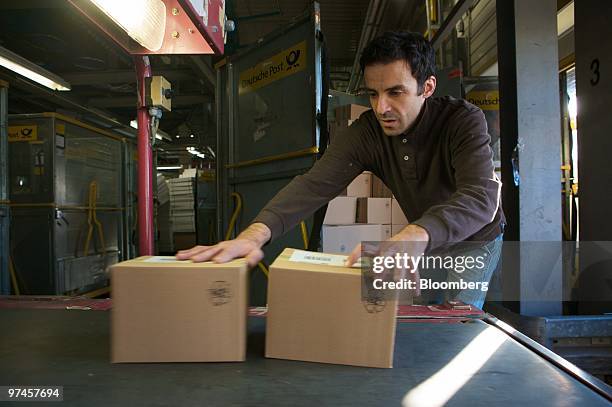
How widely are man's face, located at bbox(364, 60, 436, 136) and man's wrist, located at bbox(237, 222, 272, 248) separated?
559 millimetres

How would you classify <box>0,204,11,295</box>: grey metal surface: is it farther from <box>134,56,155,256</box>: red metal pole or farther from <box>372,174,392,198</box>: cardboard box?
<box>372,174,392,198</box>: cardboard box

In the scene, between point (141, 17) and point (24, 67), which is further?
point (24, 67)

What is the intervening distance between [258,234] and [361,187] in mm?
2676

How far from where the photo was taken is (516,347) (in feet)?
3.38

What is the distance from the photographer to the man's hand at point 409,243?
955 millimetres

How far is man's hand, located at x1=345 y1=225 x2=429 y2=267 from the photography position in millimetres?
955

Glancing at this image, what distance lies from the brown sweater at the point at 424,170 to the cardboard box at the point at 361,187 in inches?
81.9

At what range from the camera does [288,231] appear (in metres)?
2.51

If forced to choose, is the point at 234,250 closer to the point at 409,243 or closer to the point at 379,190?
the point at 409,243

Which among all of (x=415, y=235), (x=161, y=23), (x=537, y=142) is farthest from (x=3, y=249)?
(x=537, y=142)

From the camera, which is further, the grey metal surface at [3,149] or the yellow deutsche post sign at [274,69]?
the grey metal surface at [3,149]

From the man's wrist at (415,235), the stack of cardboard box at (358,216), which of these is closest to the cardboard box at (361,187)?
the stack of cardboard box at (358,216)

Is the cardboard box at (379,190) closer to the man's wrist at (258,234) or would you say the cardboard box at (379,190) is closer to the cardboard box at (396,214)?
the cardboard box at (396,214)

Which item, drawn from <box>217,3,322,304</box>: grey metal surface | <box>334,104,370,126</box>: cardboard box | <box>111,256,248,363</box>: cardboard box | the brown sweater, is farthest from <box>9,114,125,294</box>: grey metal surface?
<box>111,256,248,363</box>: cardboard box
